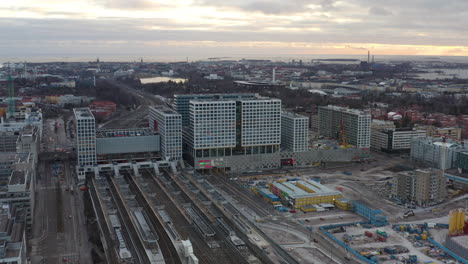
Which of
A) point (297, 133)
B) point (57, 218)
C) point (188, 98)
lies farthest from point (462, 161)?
point (57, 218)

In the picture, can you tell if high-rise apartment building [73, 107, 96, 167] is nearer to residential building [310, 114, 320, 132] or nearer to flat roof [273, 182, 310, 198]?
flat roof [273, 182, 310, 198]

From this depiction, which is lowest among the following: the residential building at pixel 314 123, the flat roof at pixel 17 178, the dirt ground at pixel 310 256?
the dirt ground at pixel 310 256

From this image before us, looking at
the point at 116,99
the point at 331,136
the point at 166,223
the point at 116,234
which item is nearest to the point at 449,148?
the point at 331,136

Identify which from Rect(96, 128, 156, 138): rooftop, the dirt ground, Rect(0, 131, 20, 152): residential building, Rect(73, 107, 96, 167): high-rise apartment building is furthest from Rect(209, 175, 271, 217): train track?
Rect(0, 131, 20, 152): residential building

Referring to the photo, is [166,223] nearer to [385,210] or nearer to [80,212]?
[80,212]

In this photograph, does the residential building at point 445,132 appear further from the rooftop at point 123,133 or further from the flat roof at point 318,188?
the rooftop at point 123,133

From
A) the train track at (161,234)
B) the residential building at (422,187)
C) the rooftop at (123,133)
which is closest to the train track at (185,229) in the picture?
the train track at (161,234)
